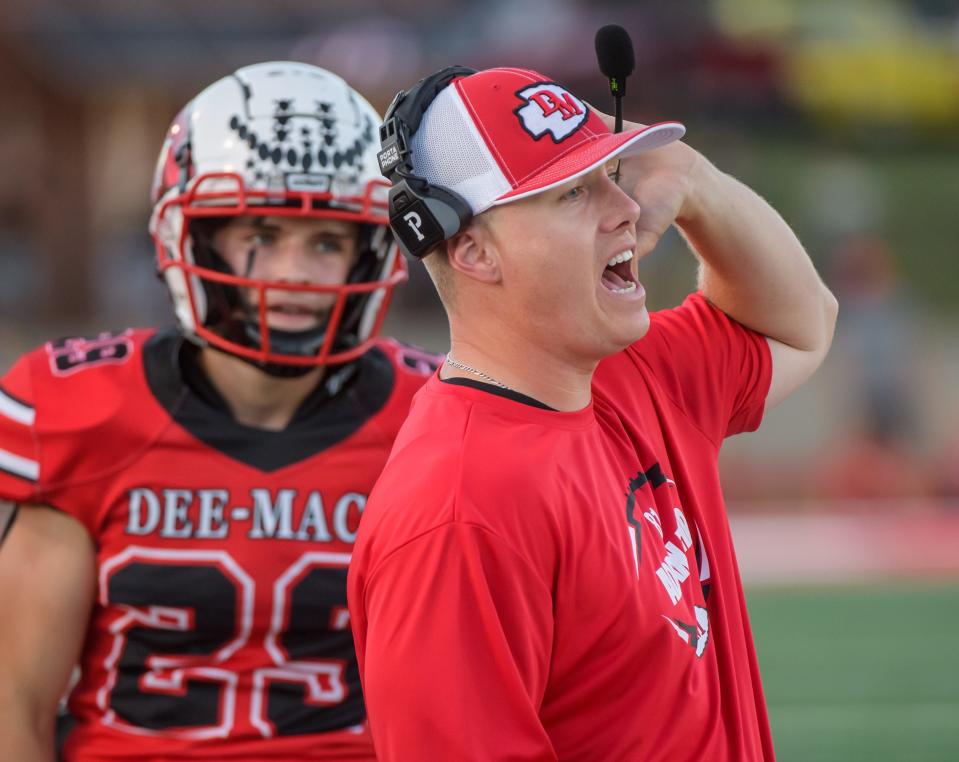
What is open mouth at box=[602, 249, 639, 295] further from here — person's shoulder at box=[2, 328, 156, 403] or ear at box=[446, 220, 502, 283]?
person's shoulder at box=[2, 328, 156, 403]

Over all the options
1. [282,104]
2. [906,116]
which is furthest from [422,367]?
[906,116]

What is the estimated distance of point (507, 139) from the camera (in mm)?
2178

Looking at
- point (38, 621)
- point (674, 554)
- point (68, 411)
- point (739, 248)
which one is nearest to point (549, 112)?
point (739, 248)

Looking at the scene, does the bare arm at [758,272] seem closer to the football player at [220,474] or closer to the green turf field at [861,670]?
the football player at [220,474]

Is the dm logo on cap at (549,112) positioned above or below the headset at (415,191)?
above

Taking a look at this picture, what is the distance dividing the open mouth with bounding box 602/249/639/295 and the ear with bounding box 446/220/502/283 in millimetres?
170

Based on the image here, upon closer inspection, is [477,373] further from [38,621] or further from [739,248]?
[38,621]

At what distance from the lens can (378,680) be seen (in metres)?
1.97

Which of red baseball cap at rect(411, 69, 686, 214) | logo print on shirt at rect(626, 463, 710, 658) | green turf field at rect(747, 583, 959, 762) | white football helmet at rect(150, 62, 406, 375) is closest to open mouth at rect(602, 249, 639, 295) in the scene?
red baseball cap at rect(411, 69, 686, 214)

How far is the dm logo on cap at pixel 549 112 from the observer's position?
7.23 ft

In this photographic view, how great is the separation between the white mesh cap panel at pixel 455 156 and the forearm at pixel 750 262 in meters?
0.52

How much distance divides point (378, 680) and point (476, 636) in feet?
0.47

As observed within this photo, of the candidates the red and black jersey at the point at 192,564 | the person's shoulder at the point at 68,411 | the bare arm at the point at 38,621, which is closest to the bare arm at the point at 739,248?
the red and black jersey at the point at 192,564

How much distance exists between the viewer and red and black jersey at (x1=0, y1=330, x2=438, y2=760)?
2.84 metres
